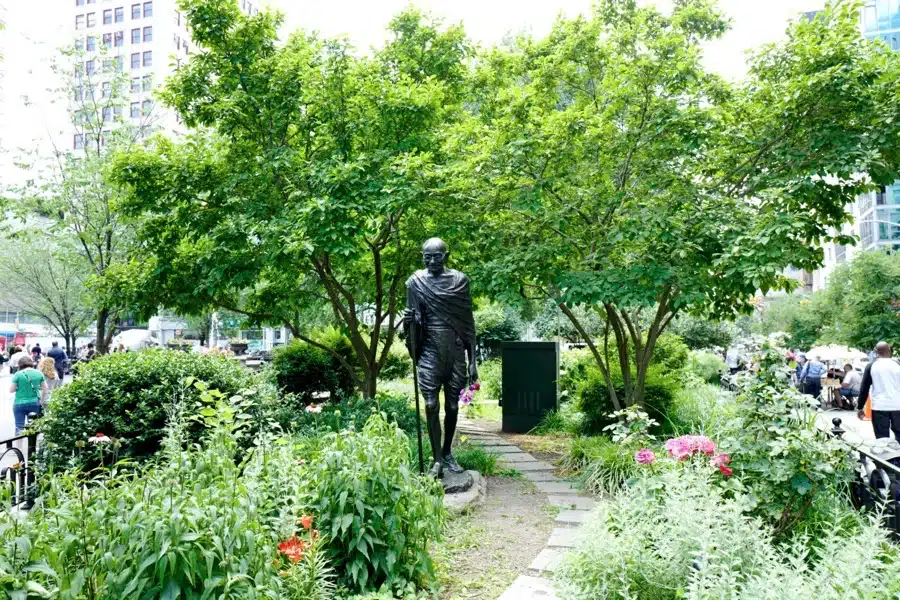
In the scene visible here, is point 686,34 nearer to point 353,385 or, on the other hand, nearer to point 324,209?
point 324,209

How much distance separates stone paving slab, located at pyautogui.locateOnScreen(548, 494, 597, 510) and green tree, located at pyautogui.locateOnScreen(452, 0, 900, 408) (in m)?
2.07

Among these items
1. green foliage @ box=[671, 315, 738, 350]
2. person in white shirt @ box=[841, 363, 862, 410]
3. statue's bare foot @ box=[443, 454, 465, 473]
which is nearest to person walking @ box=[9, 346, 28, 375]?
statue's bare foot @ box=[443, 454, 465, 473]

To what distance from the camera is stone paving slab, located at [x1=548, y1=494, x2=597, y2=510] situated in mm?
5953

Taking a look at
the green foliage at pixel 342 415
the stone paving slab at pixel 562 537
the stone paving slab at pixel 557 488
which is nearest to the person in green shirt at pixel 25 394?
the green foliage at pixel 342 415

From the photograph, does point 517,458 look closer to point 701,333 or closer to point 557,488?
point 557,488

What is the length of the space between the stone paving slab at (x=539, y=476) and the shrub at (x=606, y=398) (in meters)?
2.29

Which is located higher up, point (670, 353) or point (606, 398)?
point (670, 353)

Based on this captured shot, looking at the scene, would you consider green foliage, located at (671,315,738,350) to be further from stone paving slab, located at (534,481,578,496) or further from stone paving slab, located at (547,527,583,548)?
stone paving slab, located at (547,527,583,548)

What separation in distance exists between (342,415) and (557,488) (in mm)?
2970

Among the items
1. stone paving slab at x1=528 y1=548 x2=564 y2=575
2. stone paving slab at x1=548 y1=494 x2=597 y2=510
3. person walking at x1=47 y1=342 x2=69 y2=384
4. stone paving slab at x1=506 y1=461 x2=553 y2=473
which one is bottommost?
stone paving slab at x1=506 y1=461 x2=553 y2=473

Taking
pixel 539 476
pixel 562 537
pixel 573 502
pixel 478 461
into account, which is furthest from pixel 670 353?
pixel 562 537

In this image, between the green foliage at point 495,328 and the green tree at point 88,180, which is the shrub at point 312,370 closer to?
the green tree at point 88,180

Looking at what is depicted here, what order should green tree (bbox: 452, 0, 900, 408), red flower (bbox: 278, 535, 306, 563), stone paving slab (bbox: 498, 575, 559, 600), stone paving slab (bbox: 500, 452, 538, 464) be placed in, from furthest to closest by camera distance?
stone paving slab (bbox: 500, 452, 538, 464) → green tree (bbox: 452, 0, 900, 408) → stone paving slab (bbox: 498, 575, 559, 600) → red flower (bbox: 278, 535, 306, 563)

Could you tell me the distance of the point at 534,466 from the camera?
7.86m
